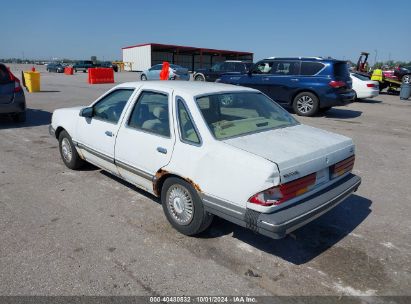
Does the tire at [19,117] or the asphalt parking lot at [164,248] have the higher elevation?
the tire at [19,117]

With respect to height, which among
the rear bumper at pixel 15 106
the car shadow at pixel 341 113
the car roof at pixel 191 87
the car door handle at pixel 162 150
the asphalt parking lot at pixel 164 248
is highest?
the car roof at pixel 191 87

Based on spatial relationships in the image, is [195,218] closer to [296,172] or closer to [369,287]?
[296,172]

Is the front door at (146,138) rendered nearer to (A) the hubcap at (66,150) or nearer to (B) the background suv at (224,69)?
(A) the hubcap at (66,150)

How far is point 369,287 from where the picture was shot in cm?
285

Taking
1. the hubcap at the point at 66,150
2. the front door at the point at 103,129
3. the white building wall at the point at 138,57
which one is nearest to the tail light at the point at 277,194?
the front door at the point at 103,129

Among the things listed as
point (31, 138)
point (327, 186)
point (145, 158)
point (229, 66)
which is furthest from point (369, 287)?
point (229, 66)

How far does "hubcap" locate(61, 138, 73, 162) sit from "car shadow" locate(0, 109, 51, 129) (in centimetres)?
412

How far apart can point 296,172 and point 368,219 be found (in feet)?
5.67

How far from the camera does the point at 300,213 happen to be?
2949 mm

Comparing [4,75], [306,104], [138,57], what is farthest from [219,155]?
[138,57]

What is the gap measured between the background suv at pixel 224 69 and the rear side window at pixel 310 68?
6140mm

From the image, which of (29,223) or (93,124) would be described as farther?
(93,124)

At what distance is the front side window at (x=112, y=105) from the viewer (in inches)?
171

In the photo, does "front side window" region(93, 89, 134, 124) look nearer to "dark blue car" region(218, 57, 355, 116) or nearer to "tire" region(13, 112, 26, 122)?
"tire" region(13, 112, 26, 122)
